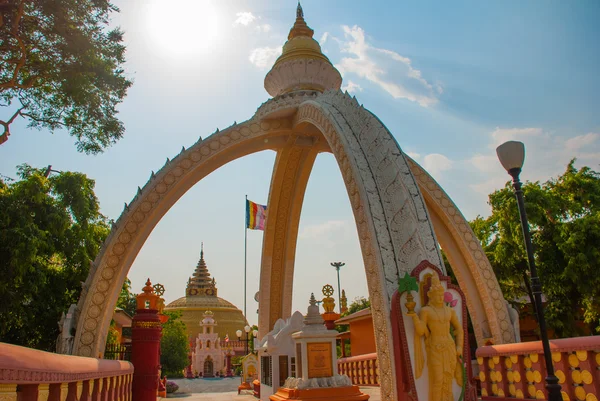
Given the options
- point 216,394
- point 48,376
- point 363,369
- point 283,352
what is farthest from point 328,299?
point 48,376

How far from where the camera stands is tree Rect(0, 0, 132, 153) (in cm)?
723

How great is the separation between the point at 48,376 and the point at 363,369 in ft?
33.8

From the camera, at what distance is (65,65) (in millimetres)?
7676

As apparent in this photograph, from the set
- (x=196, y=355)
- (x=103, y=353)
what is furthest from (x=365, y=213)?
(x=196, y=355)

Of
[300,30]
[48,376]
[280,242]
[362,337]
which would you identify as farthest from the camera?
[362,337]

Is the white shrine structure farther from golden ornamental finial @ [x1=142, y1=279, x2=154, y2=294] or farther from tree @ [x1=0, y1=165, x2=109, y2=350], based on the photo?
tree @ [x1=0, y1=165, x2=109, y2=350]

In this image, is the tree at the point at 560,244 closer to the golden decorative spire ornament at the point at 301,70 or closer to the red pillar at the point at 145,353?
the golden decorative spire ornament at the point at 301,70

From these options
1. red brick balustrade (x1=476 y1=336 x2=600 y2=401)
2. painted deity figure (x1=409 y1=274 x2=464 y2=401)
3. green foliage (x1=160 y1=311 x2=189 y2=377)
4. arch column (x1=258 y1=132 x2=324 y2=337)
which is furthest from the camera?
green foliage (x1=160 y1=311 x2=189 y2=377)

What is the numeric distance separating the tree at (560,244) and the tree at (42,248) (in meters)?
12.0

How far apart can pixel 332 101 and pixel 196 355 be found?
121ft

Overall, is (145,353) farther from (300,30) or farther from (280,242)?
(300,30)

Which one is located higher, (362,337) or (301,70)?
(301,70)

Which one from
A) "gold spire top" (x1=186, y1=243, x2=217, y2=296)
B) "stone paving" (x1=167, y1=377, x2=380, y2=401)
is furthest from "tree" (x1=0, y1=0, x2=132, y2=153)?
"gold spire top" (x1=186, y1=243, x2=217, y2=296)

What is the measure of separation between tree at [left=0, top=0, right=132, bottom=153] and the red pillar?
3.25 metres
